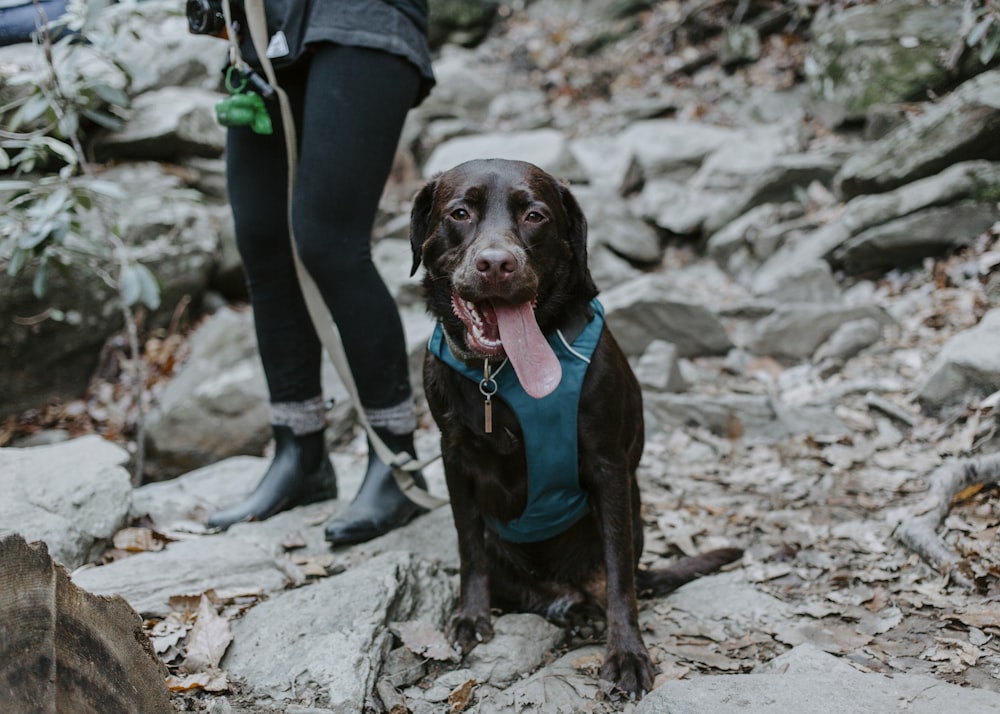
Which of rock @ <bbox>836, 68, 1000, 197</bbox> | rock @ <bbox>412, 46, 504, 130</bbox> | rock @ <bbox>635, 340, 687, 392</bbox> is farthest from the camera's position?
rock @ <bbox>412, 46, 504, 130</bbox>

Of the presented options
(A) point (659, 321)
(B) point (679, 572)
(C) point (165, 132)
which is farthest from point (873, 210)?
(C) point (165, 132)

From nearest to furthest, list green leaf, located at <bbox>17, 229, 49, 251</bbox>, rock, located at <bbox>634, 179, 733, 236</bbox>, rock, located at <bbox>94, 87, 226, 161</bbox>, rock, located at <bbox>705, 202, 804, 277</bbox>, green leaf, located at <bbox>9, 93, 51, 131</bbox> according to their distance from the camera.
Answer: green leaf, located at <bbox>17, 229, 49, 251</bbox>
green leaf, located at <bbox>9, 93, 51, 131</bbox>
rock, located at <bbox>705, 202, 804, 277</bbox>
rock, located at <bbox>94, 87, 226, 161</bbox>
rock, located at <bbox>634, 179, 733, 236</bbox>

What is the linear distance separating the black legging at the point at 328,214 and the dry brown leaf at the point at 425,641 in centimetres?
84

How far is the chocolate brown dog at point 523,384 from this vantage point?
2244mm

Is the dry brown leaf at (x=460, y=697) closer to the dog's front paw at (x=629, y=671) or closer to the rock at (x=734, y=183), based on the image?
the dog's front paw at (x=629, y=671)

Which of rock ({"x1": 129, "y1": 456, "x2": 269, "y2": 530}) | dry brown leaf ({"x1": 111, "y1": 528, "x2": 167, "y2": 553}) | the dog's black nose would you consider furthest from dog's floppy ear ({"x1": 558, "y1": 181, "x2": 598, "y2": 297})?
rock ({"x1": 129, "y1": 456, "x2": 269, "y2": 530})

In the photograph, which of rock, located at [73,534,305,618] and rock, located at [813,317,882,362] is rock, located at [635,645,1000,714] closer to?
rock, located at [73,534,305,618]

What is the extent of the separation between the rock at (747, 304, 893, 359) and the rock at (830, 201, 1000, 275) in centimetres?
74

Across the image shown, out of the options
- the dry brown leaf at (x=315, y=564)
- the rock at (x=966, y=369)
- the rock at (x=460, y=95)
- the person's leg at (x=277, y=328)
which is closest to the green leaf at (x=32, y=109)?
the person's leg at (x=277, y=328)

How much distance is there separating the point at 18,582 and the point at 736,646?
76.6 inches

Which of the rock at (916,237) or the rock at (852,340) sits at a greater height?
the rock at (916,237)

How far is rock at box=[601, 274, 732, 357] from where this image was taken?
17.2 ft

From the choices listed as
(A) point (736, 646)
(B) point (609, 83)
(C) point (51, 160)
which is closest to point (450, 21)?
(B) point (609, 83)

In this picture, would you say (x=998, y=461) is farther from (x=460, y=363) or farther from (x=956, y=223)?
(x=956, y=223)
